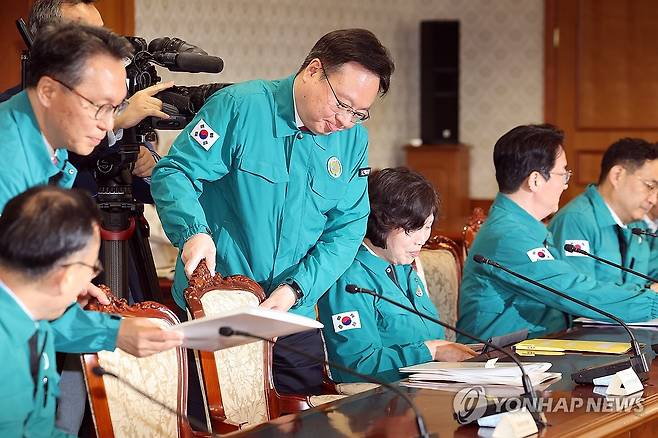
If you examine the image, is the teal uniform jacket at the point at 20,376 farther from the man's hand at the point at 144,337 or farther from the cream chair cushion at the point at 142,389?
the cream chair cushion at the point at 142,389

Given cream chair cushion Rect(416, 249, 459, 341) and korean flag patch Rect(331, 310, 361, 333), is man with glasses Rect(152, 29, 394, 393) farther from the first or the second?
cream chair cushion Rect(416, 249, 459, 341)

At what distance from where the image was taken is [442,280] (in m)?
4.12

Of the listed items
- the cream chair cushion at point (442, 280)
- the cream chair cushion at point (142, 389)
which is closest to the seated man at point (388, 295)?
the cream chair cushion at point (142, 389)

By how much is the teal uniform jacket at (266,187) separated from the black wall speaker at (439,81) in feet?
17.5

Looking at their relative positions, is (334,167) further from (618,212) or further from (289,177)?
(618,212)

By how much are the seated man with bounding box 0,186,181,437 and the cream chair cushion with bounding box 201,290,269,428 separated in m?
0.79

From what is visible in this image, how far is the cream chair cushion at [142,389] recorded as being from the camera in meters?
2.35

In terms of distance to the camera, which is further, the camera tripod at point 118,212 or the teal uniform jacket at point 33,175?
the camera tripod at point 118,212

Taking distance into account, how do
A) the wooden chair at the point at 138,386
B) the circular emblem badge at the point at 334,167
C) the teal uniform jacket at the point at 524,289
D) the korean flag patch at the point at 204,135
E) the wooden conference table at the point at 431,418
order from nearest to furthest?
1. the wooden conference table at the point at 431,418
2. the wooden chair at the point at 138,386
3. the korean flag patch at the point at 204,135
4. the circular emblem badge at the point at 334,167
5. the teal uniform jacket at the point at 524,289

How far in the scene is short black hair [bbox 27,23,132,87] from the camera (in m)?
1.99

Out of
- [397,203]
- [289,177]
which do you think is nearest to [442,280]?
[397,203]

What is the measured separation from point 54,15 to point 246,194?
0.73m

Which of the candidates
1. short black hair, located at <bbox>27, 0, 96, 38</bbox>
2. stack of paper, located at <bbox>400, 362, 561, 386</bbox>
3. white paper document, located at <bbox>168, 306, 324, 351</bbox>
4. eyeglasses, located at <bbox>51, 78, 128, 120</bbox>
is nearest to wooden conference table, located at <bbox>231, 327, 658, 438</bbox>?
stack of paper, located at <bbox>400, 362, 561, 386</bbox>

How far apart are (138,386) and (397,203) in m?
1.02
